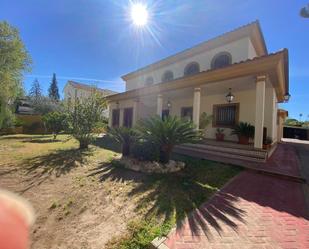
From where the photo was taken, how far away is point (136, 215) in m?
3.73

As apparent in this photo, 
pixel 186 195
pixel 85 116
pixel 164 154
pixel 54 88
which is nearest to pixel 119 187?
pixel 186 195

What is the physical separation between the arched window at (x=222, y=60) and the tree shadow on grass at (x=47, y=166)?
974cm

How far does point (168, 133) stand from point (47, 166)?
4.71 meters

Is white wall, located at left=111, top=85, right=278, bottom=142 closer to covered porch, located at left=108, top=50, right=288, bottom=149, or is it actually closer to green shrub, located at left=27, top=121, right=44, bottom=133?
covered porch, located at left=108, top=50, right=288, bottom=149

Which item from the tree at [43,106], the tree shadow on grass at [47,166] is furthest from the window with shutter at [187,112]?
the tree at [43,106]

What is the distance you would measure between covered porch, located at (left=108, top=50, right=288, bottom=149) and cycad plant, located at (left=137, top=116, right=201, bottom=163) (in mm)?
2206

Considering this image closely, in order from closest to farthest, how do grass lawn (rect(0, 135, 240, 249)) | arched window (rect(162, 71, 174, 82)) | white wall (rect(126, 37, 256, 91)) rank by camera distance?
grass lawn (rect(0, 135, 240, 249)) < white wall (rect(126, 37, 256, 91)) < arched window (rect(162, 71, 174, 82))

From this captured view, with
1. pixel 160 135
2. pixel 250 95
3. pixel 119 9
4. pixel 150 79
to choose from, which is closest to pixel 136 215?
pixel 160 135

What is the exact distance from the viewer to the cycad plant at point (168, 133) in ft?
22.0

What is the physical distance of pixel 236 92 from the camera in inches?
425

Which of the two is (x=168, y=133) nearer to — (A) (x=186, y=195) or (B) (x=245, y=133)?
(A) (x=186, y=195)

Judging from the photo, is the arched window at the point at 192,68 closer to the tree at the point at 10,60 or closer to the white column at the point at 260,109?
the white column at the point at 260,109

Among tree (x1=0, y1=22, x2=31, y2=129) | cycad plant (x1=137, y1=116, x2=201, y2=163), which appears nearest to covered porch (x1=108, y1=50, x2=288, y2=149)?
cycad plant (x1=137, y1=116, x2=201, y2=163)

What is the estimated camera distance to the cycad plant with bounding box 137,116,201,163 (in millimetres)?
6691
